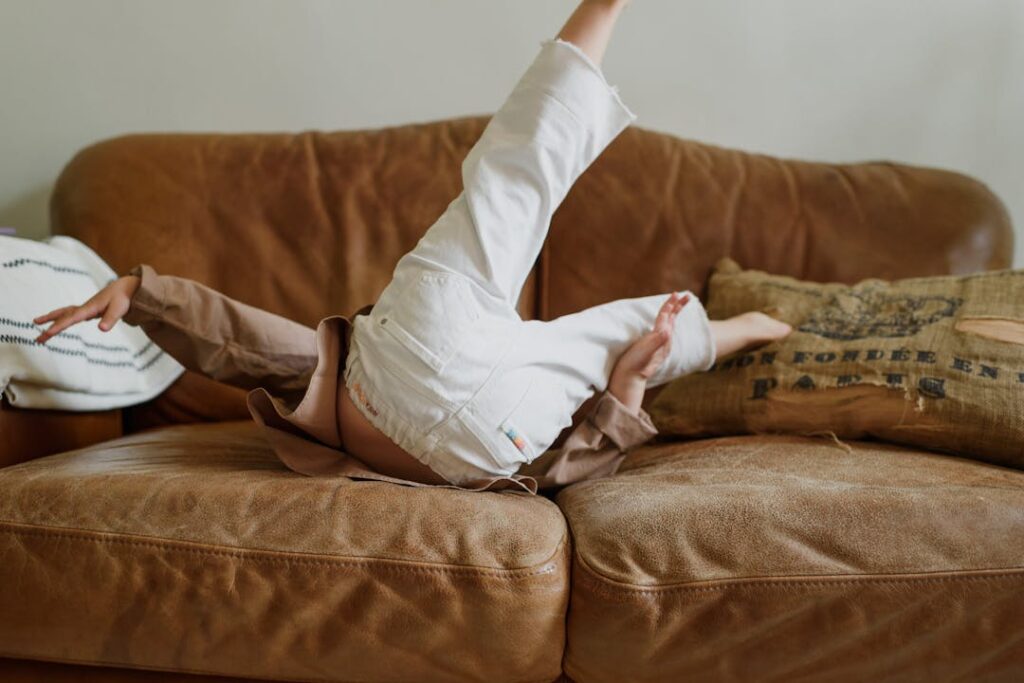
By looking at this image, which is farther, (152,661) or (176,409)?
(176,409)

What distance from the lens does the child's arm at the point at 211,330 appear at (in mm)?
1146

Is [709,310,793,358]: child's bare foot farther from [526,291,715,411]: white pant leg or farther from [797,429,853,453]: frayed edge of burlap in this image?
[797,429,853,453]: frayed edge of burlap

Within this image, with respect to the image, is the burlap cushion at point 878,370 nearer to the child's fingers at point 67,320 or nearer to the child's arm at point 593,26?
the child's arm at point 593,26

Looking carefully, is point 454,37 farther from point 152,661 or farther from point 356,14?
point 152,661

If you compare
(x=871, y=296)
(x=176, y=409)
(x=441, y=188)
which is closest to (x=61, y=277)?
(x=176, y=409)

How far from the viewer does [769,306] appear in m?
1.45

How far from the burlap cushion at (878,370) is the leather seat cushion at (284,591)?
592mm

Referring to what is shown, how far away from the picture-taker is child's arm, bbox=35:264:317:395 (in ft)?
3.76

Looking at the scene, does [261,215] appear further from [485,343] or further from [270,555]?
[270,555]

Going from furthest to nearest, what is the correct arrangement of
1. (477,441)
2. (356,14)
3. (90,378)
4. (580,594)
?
(356,14), (90,378), (477,441), (580,594)

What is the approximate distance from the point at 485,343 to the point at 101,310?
0.50 m

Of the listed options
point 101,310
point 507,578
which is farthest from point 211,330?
point 507,578

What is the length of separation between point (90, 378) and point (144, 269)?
231 millimetres

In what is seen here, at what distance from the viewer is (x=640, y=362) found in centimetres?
118
